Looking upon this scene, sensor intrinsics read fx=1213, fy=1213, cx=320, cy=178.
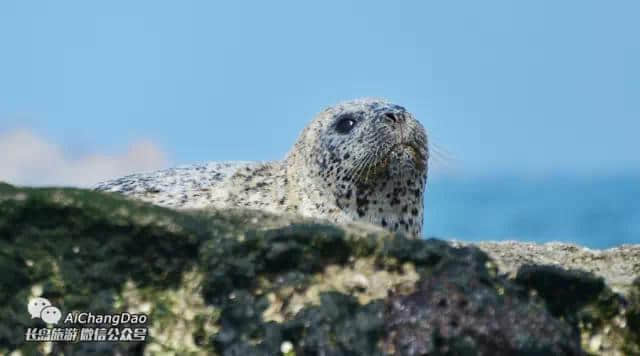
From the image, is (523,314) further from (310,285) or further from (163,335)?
(163,335)

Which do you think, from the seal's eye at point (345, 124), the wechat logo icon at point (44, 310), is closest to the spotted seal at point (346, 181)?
the seal's eye at point (345, 124)

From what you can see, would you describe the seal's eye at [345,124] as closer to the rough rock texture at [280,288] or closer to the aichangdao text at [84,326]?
the rough rock texture at [280,288]

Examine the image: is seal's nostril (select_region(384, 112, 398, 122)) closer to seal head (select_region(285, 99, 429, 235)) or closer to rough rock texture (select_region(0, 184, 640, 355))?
seal head (select_region(285, 99, 429, 235))

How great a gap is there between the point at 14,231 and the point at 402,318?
6.09ft

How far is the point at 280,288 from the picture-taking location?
517 cm

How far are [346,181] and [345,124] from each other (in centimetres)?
46

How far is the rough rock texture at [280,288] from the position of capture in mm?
4973

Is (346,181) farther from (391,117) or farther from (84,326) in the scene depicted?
(84,326)

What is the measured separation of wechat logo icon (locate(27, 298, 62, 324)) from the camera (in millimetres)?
5262

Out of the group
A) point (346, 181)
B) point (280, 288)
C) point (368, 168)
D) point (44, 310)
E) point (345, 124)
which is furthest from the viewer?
point (345, 124)

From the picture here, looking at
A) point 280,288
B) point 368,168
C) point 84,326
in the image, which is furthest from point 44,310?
point 368,168

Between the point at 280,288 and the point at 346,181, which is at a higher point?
the point at 346,181

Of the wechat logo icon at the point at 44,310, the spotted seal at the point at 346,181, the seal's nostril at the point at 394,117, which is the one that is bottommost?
the wechat logo icon at the point at 44,310

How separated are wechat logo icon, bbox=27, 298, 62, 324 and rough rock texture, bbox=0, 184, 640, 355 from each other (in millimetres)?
32
